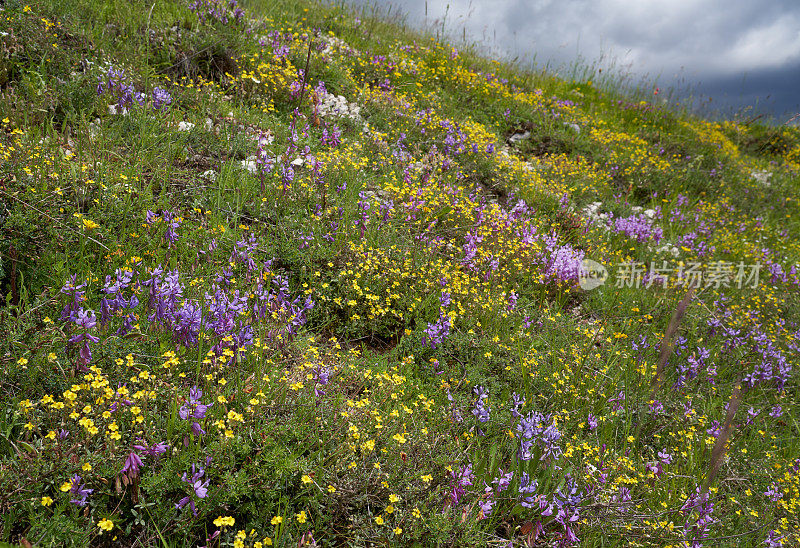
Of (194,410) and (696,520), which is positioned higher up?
A: (194,410)

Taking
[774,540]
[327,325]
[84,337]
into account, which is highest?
[84,337]

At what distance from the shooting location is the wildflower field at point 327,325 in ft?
7.22

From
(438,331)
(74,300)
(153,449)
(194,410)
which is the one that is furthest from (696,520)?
(74,300)

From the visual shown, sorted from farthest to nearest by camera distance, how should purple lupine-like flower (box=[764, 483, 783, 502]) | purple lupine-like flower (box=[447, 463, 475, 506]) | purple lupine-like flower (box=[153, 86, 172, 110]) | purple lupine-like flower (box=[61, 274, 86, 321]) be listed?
1. purple lupine-like flower (box=[153, 86, 172, 110])
2. purple lupine-like flower (box=[764, 483, 783, 502])
3. purple lupine-like flower (box=[447, 463, 475, 506])
4. purple lupine-like flower (box=[61, 274, 86, 321])

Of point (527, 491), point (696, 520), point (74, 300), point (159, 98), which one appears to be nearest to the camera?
point (74, 300)

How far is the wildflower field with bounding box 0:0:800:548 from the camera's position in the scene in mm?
2199

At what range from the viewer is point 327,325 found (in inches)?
145

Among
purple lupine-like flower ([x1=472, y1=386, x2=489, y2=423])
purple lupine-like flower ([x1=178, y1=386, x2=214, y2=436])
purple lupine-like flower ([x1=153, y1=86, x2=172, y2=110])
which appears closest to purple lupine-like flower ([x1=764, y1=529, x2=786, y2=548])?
purple lupine-like flower ([x1=472, y1=386, x2=489, y2=423])

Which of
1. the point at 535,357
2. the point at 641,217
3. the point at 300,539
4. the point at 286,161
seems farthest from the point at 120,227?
the point at 641,217

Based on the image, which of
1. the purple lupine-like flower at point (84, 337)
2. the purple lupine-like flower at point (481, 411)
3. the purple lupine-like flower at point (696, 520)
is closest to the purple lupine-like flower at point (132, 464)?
the purple lupine-like flower at point (84, 337)

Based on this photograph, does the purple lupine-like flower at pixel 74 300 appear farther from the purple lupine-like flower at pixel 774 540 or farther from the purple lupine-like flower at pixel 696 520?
the purple lupine-like flower at pixel 774 540

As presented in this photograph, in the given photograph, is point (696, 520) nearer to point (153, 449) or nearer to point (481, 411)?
point (481, 411)

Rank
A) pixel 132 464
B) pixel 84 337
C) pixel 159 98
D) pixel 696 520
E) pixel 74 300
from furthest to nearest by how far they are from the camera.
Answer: pixel 159 98 → pixel 696 520 → pixel 74 300 → pixel 84 337 → pixel 132 464

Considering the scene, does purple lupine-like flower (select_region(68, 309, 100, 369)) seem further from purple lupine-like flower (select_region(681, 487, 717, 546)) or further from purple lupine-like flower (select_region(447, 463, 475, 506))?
purple lupine-like flower (select_region(681, 487, 717, 546))
